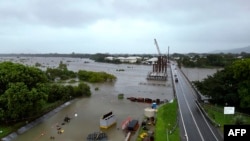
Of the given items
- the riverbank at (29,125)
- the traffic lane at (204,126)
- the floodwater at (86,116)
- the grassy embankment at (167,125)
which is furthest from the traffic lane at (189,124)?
the riverbank at (29,125)

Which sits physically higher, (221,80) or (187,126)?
(221,80)

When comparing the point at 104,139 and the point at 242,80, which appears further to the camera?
the point at 242,80

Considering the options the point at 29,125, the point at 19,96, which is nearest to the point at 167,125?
the point at 29,125

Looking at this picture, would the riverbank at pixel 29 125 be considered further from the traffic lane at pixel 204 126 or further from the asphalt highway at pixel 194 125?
the traffic lane at pixel 204 126

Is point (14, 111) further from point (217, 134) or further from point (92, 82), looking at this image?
point (92, 82)

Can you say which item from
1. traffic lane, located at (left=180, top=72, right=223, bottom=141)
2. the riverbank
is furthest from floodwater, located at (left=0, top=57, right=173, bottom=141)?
traffic lane, located at (left=180, top=72, right=223, bottom=141)

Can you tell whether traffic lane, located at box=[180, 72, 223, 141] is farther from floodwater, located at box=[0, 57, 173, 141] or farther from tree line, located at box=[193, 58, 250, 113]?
floodwater, located at box=[0, 57, 173, 141]

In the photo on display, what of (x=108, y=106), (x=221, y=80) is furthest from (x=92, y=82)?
(x=221, y=80)

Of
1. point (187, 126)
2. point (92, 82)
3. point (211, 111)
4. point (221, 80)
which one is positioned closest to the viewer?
point (187, 126)

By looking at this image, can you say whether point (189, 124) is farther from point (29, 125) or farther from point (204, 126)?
point (29, 125)
